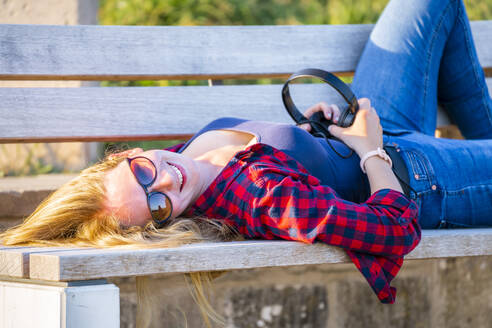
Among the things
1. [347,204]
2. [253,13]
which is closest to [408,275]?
[347,204]

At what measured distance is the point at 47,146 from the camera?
13.9 feet

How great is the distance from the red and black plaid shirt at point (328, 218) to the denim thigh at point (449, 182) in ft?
1.15

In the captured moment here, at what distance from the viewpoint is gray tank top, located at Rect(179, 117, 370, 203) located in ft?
6.40

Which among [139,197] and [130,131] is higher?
[130,131]

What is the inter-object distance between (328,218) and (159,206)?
500mm

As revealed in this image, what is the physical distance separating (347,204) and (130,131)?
1.21 meters

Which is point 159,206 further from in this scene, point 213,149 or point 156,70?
point 156,70

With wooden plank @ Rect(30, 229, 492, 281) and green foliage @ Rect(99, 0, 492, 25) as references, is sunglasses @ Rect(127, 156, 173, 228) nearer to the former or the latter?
wooden plank @ Rect(30, 229, 492, 281)

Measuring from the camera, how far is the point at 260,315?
2680 mm

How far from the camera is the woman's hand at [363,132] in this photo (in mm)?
2012

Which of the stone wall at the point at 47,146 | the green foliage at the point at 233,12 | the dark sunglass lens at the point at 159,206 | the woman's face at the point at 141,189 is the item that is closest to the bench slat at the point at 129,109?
the woman's face at the point at 141,189

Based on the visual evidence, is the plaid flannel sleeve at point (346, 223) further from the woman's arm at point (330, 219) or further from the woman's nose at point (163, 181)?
the woman's nose at point (163, 181)

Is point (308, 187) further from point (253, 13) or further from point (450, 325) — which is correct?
point (253, 13)

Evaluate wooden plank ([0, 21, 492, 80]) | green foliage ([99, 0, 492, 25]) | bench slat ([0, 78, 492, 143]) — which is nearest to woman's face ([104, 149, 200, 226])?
bench slat ([0, 78, 492, 143])
